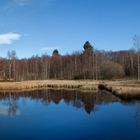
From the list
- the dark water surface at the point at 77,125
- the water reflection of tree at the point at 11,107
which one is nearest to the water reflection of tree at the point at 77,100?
the water reflection of tree at the point at 11,107

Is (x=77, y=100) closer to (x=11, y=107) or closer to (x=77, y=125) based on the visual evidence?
(x=11, y=107)

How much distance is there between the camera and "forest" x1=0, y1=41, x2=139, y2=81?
68812 mm

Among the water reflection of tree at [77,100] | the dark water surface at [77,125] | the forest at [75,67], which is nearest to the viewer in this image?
the dark water surface at [77,125]

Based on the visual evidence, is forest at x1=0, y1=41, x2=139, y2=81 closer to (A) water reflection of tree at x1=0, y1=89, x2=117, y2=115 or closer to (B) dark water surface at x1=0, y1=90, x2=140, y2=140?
(A) water reflection of tree at x1=0, y1=89, x2=117, y2=115

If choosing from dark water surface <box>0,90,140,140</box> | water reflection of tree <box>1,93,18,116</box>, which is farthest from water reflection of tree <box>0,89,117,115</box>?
dark water surface <box>0,90,140,140</box>

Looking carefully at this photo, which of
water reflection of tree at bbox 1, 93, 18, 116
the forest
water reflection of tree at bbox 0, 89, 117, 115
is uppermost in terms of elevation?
the forest

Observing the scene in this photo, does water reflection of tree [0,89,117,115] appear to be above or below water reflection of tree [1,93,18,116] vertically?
above

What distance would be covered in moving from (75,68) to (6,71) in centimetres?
2204

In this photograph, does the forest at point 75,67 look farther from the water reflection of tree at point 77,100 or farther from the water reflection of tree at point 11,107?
the water reflection of tree at point 11,107

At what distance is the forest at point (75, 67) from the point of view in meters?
68.8

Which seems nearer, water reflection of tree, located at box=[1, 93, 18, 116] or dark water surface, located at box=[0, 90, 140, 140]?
dark water surface, located at box=[0, 90, 140, 140]

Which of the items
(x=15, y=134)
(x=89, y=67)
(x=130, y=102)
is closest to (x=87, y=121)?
(x=15, y=134)

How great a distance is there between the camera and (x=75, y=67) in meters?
77.4

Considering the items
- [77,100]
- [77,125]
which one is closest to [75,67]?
[77,100]
